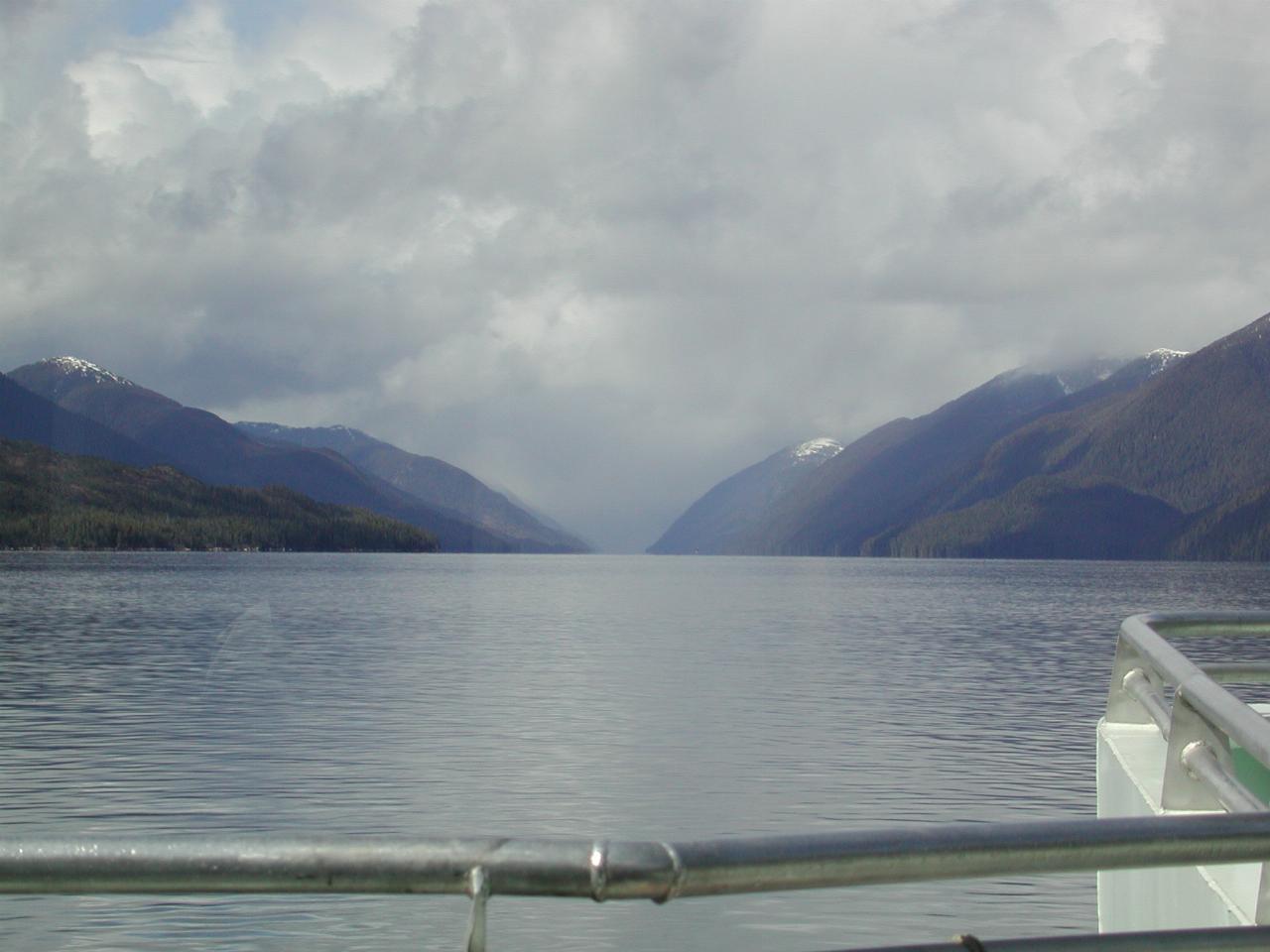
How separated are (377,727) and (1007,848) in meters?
33.5

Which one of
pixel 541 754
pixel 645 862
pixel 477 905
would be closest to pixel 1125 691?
pixel 645 862

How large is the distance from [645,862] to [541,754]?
2951 cm

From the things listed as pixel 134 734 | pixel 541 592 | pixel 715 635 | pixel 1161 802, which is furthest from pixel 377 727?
pixel 541 592

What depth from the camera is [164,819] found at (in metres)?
23.0

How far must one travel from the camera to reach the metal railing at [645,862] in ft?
10.0

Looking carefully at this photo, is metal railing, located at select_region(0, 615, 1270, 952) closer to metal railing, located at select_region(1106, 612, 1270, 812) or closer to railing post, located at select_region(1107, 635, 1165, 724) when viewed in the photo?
metal railing, located at select_region(1106, 612, 1270, 812)

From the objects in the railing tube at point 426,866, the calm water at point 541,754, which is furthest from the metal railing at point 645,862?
the calm water at point 541,754

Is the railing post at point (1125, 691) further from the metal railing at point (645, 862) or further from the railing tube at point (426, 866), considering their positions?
the railing tube at point (426, 866)

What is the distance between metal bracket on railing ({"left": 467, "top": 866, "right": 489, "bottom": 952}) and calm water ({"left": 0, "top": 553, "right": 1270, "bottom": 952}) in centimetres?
1331

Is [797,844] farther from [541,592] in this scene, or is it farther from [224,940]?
[541,592]

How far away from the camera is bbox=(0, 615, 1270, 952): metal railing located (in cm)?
306

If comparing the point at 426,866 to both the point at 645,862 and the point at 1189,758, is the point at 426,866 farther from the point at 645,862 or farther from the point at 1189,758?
the point at 1189,758

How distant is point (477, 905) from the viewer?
3176 mm

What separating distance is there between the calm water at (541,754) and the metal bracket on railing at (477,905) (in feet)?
43.7
